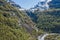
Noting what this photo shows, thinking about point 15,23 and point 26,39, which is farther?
point 15,23

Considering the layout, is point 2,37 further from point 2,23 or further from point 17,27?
point 17,27

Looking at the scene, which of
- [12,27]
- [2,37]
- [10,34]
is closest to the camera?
[2,37]

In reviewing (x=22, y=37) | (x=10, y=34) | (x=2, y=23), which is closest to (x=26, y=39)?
(x=22, y=37)

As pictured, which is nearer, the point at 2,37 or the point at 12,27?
the point at 2,37

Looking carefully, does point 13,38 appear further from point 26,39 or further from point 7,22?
point 7,22

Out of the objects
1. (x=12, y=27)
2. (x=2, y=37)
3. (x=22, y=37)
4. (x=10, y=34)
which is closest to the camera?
(x=2, y=37)

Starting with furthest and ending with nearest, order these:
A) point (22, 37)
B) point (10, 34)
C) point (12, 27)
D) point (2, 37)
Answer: point (12, 27), point (22, 37), point (10, 34), point (2, 37)

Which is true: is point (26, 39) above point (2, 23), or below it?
below

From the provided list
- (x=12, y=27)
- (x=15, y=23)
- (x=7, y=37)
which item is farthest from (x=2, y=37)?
(x=15, y=23)
